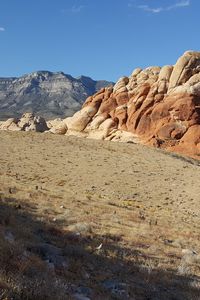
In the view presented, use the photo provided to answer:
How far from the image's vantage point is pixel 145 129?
7188 centimetres

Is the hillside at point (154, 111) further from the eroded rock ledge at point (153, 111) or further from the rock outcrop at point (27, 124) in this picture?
the rock outcrop at point (27, 124)

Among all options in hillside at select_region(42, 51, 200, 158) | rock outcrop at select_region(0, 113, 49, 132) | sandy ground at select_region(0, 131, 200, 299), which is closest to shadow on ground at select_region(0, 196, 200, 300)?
sandy ground at select_region(0, 131, 200, 299)

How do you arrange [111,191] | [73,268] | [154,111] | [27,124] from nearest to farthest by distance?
[73,268] < [111,191] < [154,111] < [27,124]

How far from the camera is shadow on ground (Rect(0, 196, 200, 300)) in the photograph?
922 cm

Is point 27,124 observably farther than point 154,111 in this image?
Yes

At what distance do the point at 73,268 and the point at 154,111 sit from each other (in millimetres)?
61147

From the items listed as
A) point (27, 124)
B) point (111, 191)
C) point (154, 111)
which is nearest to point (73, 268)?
point (111, 191)

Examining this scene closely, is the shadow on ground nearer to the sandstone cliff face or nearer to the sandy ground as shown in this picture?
the sandy ground

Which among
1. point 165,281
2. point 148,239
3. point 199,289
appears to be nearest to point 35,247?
point 165,281

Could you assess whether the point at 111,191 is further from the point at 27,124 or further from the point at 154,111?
the point at 27,124

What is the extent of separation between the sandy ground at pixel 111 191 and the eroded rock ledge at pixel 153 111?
913 centimetres

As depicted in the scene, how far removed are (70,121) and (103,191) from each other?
42.5m

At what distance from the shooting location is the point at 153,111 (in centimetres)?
7262

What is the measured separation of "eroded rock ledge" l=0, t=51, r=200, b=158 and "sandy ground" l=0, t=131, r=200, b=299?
9.13 meters
